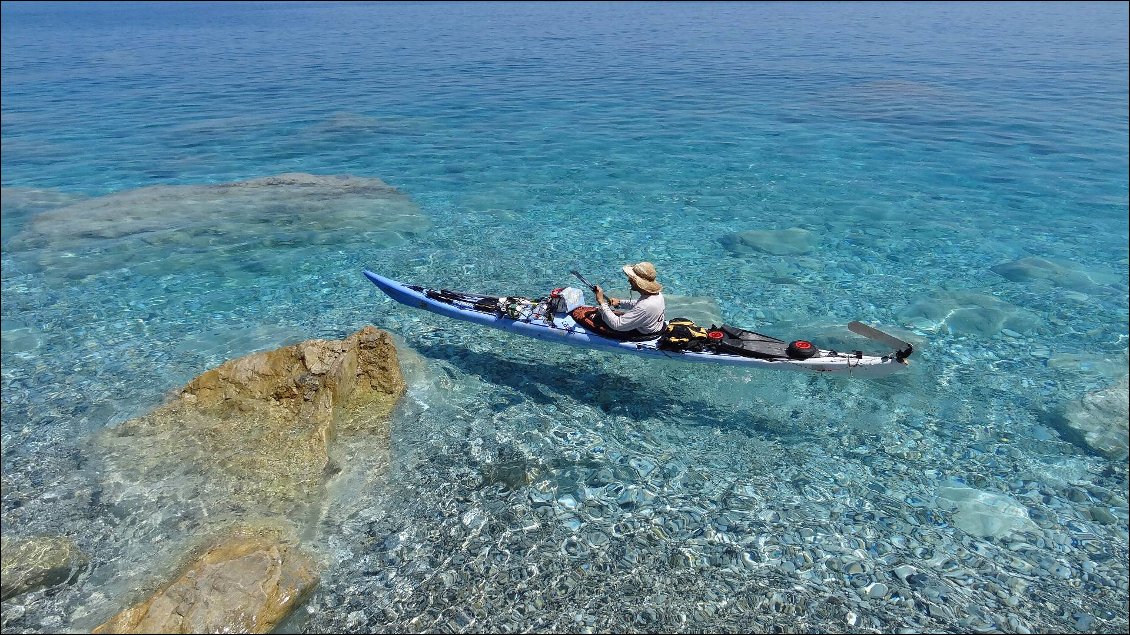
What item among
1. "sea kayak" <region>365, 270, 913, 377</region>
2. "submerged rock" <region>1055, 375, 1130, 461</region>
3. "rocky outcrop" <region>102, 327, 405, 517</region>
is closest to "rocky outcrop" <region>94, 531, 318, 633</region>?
"rocky outcrop" <region>102, 327, 405, 517</region>

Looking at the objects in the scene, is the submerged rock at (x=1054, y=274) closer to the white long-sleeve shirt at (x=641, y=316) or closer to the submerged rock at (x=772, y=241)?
the submerged rock at (x=772, y=241)

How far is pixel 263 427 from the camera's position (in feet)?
31.2

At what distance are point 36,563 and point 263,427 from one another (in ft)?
9.17

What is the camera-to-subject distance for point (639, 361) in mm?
12062

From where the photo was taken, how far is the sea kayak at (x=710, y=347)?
10.4 meters

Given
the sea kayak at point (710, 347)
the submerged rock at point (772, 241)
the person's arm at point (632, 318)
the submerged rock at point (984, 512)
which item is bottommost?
the submerged rock at point (984, 512)

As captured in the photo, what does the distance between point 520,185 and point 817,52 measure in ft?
115

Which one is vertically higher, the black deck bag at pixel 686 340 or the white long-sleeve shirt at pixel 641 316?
the white long-sleeve shirt at pixel 641 316

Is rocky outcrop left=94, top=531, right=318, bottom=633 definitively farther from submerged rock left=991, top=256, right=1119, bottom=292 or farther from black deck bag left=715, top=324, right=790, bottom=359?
submerged rock left=991, top=256, right=1119, bottom=292

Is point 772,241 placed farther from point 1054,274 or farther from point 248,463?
point 248,463

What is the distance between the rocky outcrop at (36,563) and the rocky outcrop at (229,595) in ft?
3.77

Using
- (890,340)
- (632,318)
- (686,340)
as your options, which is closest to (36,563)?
(632,318)

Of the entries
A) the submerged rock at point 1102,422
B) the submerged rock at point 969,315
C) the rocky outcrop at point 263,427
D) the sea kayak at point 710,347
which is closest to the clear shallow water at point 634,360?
the submerged rock at point 969,315

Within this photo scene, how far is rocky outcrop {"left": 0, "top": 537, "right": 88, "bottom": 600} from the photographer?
7.33m
